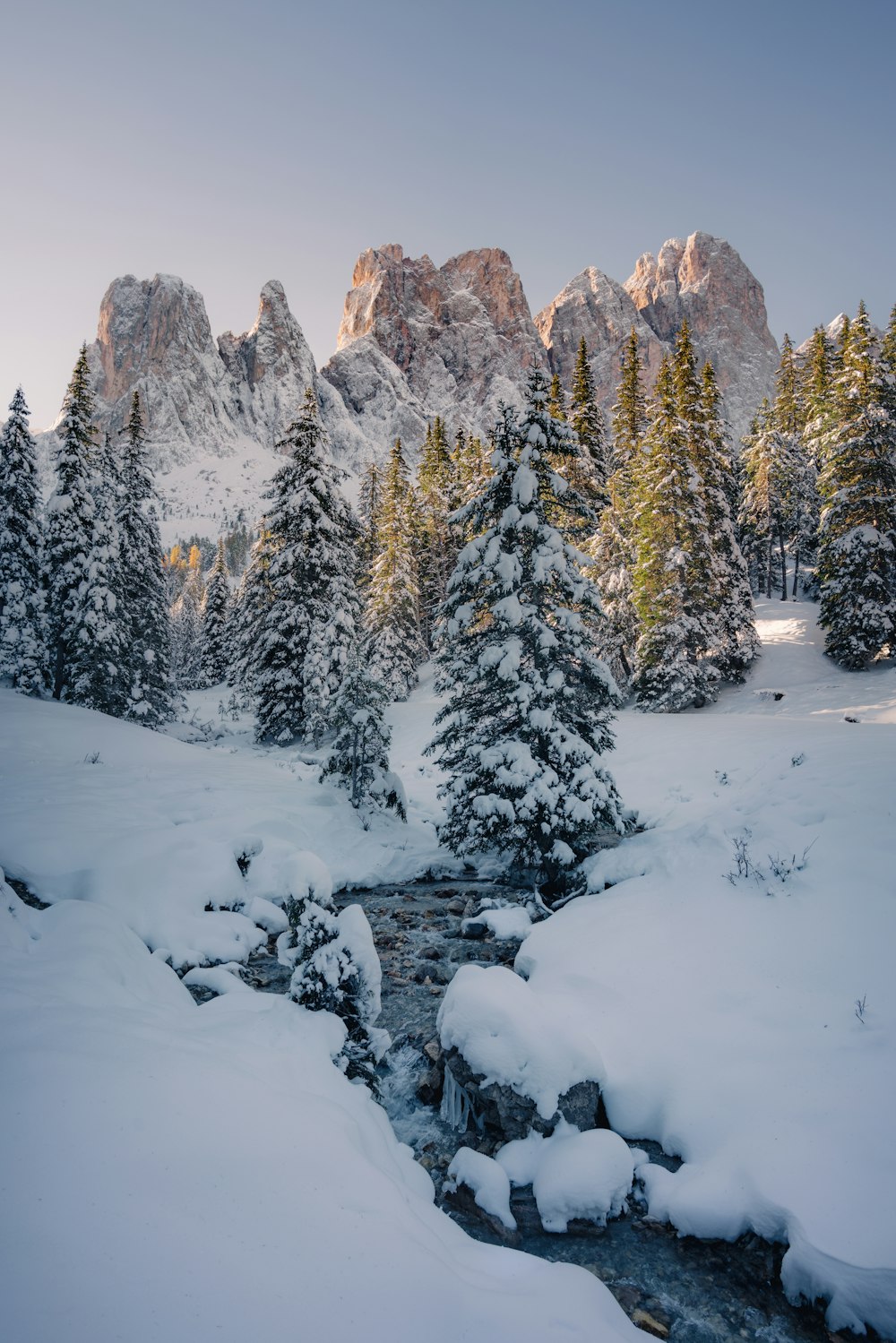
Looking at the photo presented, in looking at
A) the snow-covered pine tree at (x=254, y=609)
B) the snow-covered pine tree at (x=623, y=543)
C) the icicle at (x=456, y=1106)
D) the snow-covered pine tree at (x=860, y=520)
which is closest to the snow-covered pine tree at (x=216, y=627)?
the snow-covered pine tree at (x=254, y=609)

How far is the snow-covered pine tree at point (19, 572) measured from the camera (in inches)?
976

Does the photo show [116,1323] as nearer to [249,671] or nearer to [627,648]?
[249,671]

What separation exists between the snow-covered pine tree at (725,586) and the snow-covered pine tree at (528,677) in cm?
1458

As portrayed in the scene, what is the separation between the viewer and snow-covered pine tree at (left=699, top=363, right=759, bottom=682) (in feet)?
82.5

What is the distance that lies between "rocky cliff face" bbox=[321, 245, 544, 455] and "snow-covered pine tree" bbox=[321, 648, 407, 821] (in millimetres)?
177647

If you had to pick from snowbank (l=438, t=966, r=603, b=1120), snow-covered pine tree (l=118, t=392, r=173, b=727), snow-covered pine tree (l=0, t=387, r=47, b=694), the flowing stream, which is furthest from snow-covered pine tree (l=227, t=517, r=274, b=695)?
A: snowbank (l=438, t=966, r=603, b=1120)

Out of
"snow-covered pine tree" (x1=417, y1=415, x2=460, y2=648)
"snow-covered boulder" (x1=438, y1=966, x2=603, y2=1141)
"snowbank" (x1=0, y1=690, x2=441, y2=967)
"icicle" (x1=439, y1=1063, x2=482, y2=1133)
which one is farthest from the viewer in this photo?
"snow-covered pine tree" (x1=417, y1=415, x2=460, y2=648)

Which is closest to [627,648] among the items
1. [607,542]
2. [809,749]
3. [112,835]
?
[607,542]

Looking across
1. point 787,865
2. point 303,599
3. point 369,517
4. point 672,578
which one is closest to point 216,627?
point 369,517

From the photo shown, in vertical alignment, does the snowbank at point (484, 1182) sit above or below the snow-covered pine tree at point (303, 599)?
below

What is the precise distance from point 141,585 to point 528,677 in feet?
77.7

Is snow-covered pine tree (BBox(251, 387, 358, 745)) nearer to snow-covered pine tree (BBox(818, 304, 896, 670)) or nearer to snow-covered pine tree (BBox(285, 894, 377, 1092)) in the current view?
snow-covered pine tree (BBox(285, 894, 377, 1092))

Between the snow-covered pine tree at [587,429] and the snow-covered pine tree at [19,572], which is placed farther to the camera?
the snow-covered pine tree at [587,429]

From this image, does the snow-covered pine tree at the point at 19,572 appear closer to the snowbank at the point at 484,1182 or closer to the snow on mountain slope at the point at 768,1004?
the snow on mountain slope at the point at 768,1004
